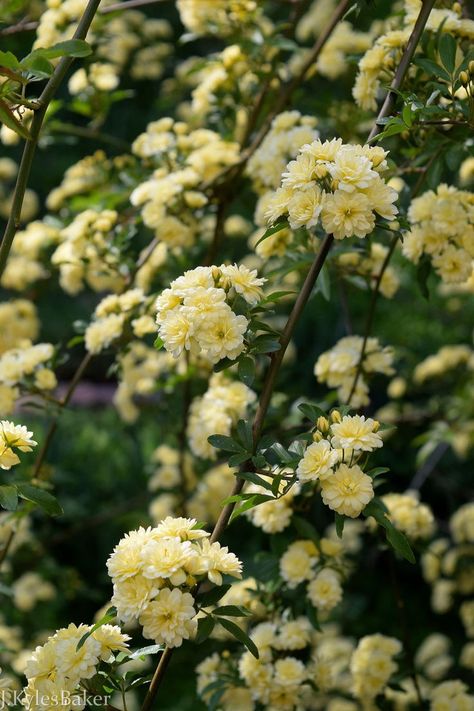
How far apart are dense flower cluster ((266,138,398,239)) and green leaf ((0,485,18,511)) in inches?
18.9

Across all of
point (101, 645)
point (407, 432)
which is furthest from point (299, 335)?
point (101, 645)

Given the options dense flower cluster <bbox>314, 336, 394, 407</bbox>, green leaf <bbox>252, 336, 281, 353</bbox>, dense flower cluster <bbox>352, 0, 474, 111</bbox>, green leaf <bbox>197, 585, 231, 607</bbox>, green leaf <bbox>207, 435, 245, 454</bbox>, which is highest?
dense flower cluster <bbox>352, 0, 474, 111</bbox>

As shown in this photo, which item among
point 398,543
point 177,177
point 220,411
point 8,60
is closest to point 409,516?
point 220,411

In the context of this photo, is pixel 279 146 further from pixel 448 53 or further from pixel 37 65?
pixel 37 65

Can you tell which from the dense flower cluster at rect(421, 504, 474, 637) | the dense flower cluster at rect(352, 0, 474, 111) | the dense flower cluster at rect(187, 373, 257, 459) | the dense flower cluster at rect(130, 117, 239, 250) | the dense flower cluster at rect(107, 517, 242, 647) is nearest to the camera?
the dense flower cluster at rect(107, 517, 242, 647)

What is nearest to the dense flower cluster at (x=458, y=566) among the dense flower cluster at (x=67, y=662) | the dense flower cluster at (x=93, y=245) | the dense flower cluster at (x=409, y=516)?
the dense flower cluster at (x=409, y=516)

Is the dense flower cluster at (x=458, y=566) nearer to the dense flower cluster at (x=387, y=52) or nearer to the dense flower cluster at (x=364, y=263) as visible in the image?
the dense flower cluster at (x=364, y=263)

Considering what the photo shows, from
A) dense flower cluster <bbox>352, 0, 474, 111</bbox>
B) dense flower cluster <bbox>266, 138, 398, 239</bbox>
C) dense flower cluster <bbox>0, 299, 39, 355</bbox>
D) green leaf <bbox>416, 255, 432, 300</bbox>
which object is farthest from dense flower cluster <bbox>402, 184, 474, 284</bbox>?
dense flower cluster <bbox>0, 299, 39, 355</bbox>

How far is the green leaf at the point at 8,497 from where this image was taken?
3.66 feet

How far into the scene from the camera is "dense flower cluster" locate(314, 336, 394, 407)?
168 centimetres

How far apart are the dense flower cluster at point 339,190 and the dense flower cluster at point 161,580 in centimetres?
41

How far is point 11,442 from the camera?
1.18 metres

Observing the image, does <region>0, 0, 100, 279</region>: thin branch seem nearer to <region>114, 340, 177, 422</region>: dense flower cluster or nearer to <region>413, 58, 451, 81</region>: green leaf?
<region>413, 58, 451, 81</region>: green leaf

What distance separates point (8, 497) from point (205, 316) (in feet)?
1.10
